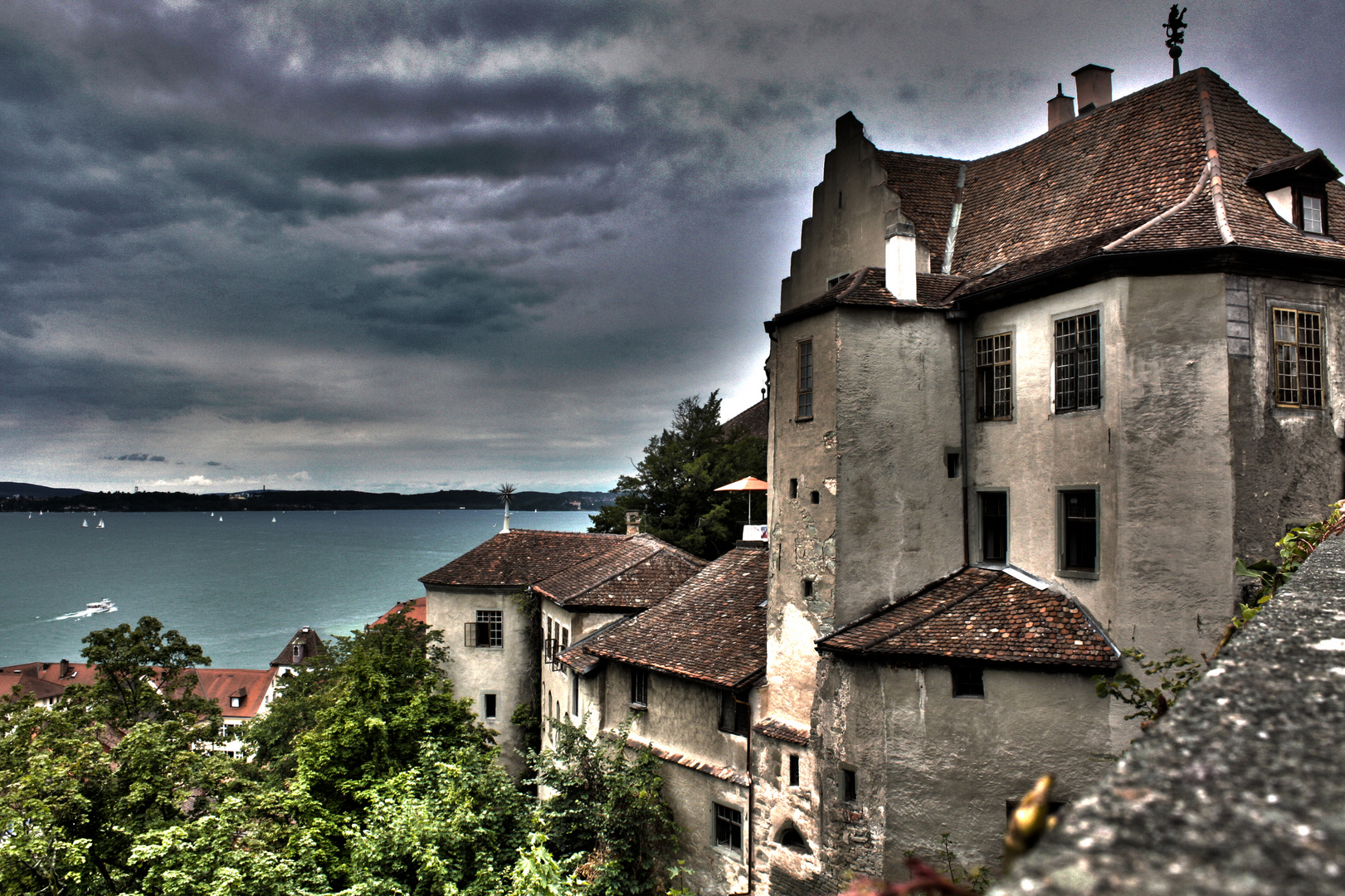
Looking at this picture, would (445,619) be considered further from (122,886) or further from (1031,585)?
(1031,585)

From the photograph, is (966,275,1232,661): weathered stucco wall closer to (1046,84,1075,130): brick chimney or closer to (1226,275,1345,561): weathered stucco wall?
(1226,275,1345,561): weathered stucco wall

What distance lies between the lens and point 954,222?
20125mm

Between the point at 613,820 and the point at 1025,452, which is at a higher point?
the point at 1025,452

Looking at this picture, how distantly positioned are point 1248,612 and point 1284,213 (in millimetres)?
9702

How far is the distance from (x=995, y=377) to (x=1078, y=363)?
6.89ft

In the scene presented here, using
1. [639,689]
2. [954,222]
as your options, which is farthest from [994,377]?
[639,689]

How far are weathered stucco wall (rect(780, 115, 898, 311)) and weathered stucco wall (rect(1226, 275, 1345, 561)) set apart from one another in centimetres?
650

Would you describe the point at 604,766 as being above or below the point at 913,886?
below

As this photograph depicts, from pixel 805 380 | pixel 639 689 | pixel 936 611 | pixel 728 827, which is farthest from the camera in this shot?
pixel 639 689

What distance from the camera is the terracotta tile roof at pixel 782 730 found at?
17.0 metres

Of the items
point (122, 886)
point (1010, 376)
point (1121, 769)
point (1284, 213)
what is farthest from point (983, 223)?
point (122, 886)

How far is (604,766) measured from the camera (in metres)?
20.6

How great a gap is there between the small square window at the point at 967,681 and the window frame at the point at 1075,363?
17.2ft

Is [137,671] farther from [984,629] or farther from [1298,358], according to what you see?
[1298,358]
